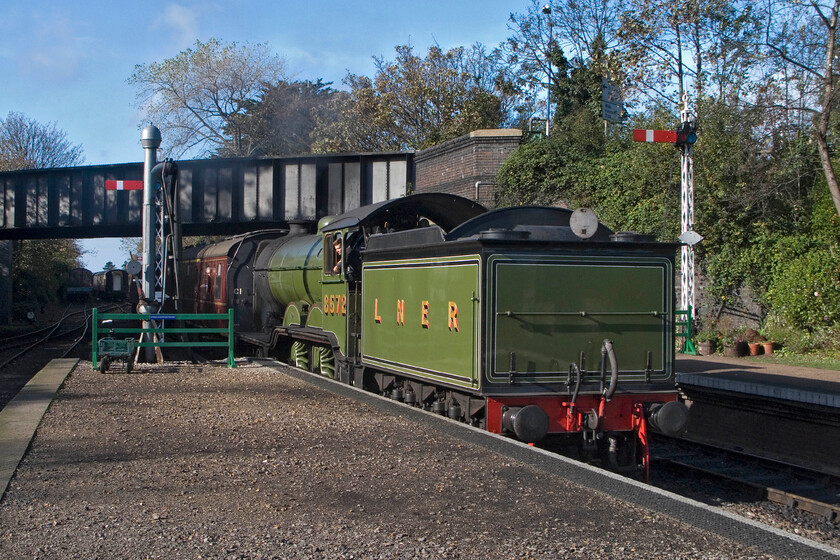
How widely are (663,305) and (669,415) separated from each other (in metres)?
1.11

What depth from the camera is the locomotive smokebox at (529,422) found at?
25.2 ft

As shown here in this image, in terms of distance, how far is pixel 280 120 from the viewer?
179ft

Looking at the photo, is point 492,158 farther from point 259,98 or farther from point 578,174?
point 259,98

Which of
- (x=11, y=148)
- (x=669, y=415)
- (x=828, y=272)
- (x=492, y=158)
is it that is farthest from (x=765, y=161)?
(x=11, y=148)

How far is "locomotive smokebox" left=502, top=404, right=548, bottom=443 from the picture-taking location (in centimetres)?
769

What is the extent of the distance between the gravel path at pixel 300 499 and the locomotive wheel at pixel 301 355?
17.5ft

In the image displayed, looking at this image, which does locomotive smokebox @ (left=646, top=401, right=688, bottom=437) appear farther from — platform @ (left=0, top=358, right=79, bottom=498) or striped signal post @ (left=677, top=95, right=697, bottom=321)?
striped signal post @ (left=677, top=95, right=697, bottom=321)

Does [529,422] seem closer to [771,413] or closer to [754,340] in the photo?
[771,413]

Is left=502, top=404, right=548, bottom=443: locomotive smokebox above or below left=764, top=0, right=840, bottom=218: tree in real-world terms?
below

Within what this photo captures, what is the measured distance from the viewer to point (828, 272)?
55.7ft

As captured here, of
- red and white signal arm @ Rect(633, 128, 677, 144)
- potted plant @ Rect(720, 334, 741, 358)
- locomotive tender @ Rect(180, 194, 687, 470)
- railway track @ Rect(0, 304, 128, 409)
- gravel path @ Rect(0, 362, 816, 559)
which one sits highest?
red and white signal arm @ Rect(633, 128, 677, 144)

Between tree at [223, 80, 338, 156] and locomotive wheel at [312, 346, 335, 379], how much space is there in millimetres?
40234

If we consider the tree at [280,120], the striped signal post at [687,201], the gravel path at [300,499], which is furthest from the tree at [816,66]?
the tree at [280,120]

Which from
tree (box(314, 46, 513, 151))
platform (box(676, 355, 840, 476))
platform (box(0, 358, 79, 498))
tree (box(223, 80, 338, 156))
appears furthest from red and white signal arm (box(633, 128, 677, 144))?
tree (box(223, 80, 338, 156))
